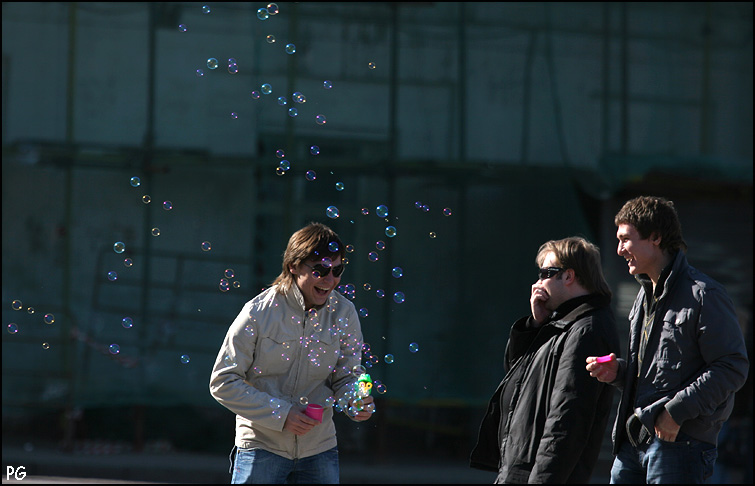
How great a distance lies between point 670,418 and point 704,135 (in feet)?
20.5

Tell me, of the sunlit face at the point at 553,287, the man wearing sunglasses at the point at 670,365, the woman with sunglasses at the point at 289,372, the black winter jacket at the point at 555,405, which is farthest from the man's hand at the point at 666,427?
the woman with sunglasses at the point at 289,372

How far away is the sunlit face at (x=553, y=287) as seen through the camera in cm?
352

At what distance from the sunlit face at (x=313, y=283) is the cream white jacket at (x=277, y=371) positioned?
0.03m

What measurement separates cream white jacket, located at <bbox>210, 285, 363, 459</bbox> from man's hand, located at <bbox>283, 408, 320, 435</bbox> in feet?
0.08

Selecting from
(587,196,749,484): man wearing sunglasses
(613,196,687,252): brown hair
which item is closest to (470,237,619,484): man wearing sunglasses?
(587,196,749,484): man wearing sunglasses

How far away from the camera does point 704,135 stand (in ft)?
28.9

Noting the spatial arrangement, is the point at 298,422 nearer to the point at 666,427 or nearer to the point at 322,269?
the point at 322,269

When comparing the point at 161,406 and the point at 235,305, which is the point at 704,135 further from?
the point at 161,406

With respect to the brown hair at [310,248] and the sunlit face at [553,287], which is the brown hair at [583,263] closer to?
the sunlit face at [553,287]

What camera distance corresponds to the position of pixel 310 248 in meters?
3.31

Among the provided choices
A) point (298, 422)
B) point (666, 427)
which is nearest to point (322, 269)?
point (298, 422)

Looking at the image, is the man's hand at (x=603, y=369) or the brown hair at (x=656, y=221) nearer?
the man's hand at (x=603, y=369)

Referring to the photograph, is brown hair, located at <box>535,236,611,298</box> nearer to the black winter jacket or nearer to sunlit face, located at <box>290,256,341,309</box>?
the black winter jacket

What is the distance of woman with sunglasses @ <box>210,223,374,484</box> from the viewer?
3.28m
